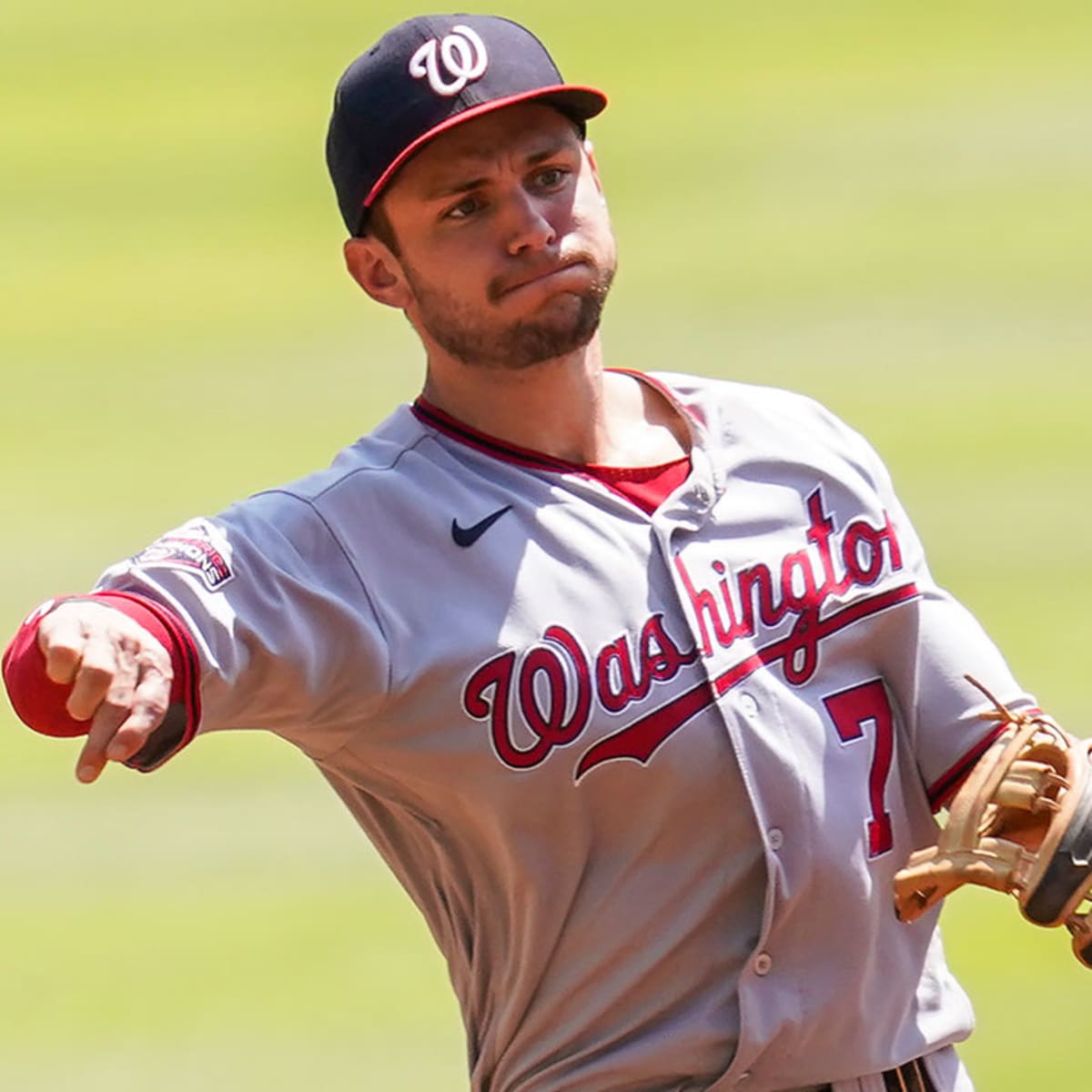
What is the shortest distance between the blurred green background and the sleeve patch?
2304 mm

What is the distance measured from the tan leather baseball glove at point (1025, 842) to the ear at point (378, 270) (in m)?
0.76

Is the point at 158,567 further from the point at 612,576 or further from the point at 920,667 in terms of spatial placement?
the point at 920,667

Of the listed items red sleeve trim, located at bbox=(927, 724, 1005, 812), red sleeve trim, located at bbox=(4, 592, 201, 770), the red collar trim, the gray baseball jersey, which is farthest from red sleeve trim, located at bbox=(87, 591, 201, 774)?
red sleeve trim, located at bbox=(927, 724, 1005, 812)

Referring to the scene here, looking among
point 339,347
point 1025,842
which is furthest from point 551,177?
point 339,347

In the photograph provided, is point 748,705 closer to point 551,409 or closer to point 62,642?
point 551,409

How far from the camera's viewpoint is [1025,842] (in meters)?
2.15

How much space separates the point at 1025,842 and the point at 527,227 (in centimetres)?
77

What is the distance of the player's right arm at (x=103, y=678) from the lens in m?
1.77

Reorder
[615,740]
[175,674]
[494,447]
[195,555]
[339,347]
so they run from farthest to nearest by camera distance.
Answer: [339,347] → [494,447] → [615,740] → [195,555] → [175,674]

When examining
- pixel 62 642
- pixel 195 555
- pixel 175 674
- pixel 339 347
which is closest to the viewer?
pixel 62 642

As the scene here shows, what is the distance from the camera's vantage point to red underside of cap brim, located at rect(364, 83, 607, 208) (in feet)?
7.14

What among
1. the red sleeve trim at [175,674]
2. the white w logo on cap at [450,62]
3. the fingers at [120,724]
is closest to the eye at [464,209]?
the white w logo on cap at [450,62]

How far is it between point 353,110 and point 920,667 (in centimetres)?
81

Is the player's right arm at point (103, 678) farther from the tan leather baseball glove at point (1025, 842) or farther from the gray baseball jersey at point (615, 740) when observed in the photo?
the tan leather baseball glove at point (1025, 842)
